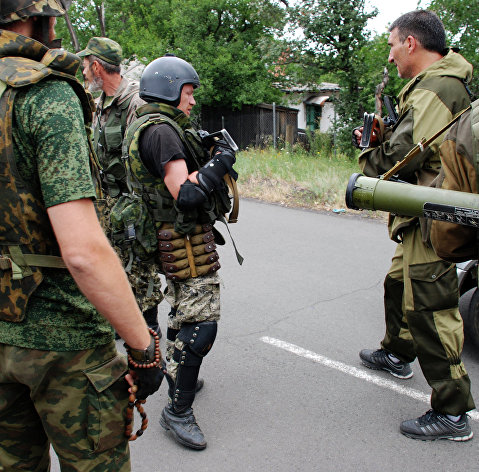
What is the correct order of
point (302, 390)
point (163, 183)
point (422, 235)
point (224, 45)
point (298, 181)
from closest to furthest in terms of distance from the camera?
point (422, 235) → point (163, 183) → point (302, 390) → point (298, 181) → point (224, 45)

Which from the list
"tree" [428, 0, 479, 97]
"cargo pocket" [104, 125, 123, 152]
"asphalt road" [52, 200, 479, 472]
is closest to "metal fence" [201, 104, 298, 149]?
"tree" [428, 0, 479, 97]

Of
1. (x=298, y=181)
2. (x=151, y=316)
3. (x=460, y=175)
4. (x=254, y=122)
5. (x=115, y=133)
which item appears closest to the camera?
(x=460, y=175)

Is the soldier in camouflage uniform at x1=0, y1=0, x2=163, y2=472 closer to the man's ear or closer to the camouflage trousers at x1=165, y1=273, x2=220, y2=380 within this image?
the camouflage trousers at x1=165, y1=273, x2=220, y2=380

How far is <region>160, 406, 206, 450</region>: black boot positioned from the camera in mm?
2834

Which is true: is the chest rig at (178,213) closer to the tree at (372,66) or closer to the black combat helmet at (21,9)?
the black combat helmet at (21,9)

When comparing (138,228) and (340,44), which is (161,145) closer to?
(138,228)

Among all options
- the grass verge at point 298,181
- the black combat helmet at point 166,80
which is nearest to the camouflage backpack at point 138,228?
the black combat helmet at point 166,80

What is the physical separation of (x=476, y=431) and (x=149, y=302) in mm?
2261

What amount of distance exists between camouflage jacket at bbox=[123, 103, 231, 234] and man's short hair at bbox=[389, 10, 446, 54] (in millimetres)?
1313

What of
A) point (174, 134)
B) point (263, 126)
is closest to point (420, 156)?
point (174, 134)

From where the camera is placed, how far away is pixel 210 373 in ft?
12.0

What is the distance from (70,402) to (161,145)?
4.66ft

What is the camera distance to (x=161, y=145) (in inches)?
103

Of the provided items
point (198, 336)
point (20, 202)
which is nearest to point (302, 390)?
point (198, 336)
